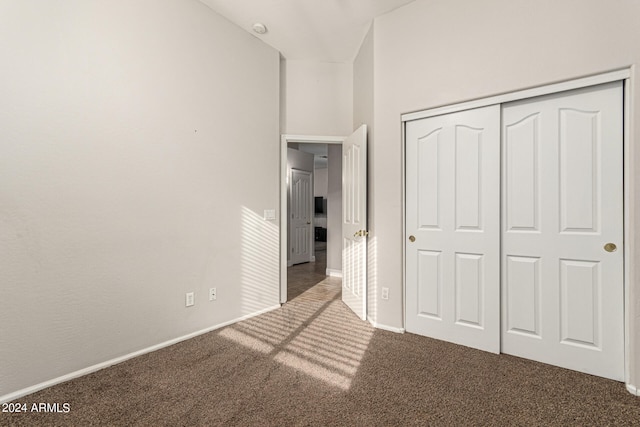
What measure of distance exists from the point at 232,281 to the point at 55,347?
4.49 ft

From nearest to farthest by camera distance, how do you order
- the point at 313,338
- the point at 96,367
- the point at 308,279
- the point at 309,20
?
the point at 96,367, the point at 313,338, the point at 309,20, the point at 308,279

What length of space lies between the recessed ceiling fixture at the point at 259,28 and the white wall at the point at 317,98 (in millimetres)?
607

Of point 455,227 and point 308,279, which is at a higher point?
point 455,227

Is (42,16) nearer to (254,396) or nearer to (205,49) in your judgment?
(205,49)

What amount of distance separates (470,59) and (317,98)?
1.80 m

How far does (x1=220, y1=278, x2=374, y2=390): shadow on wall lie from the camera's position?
2.09 m

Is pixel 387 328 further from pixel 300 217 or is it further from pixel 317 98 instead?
pixel 300 217

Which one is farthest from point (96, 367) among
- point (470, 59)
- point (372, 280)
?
point (470, 59)

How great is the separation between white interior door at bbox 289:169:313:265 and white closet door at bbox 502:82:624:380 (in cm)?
463

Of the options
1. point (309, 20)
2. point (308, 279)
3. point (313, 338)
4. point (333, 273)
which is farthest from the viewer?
point (333, 273)

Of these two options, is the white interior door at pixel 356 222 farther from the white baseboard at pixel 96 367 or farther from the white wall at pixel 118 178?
the white baseboard at pixel 96 367

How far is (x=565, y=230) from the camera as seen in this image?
6.77 ft

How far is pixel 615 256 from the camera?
1.90 metres

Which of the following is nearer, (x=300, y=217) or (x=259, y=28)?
(x=259, y=28)
